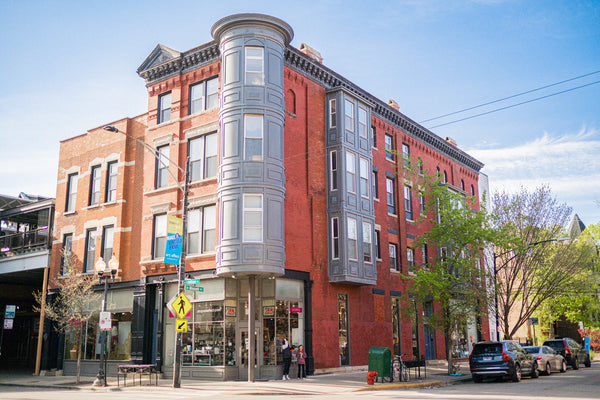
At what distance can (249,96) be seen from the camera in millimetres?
24828

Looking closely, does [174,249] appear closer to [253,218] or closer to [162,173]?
[253,218]

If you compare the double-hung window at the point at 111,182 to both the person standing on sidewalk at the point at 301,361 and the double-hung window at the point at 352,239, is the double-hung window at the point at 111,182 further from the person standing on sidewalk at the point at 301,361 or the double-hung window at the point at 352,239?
the person standing on sidewalk at the point at 301,361

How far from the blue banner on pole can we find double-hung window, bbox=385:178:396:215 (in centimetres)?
1617

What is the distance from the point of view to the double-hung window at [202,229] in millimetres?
25531

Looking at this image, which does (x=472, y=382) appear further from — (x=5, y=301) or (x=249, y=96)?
(x=5, y=301)

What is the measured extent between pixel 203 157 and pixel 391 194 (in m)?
13.7

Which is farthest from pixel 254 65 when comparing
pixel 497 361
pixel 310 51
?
pixel 497 361

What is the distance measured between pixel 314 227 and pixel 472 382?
1022 cm

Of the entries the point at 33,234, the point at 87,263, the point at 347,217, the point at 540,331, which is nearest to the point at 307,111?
the point at 347,217

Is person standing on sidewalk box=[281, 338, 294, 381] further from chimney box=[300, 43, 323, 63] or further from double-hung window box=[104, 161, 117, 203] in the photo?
chimney box=[300, 43, 323, 63]

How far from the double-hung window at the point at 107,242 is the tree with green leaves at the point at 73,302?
1.39m

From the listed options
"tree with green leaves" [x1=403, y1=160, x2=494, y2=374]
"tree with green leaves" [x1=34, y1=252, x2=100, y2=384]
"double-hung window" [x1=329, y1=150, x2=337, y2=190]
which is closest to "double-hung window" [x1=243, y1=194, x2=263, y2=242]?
"double-hung window" [x1=329, y1=150, x2=337, y2=190]

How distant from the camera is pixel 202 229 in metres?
25.8

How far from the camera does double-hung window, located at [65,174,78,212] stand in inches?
1307
